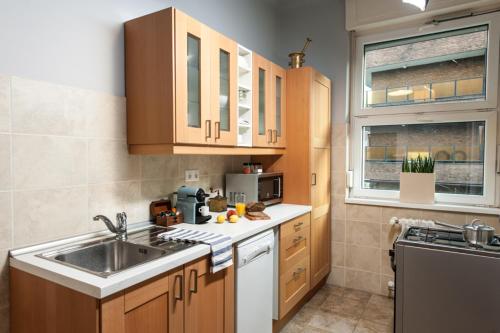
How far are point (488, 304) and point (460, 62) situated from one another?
6.47ft

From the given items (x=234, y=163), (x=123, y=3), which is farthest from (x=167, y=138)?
(x=234, y=163)

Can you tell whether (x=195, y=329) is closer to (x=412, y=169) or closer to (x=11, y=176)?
(x=11, y=176)

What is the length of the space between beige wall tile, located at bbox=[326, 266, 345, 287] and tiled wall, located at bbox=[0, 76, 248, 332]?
197cm

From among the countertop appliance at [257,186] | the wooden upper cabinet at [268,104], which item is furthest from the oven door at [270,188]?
the wooden upper cabinet at [268,104]

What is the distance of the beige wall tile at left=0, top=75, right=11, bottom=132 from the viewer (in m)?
1.35

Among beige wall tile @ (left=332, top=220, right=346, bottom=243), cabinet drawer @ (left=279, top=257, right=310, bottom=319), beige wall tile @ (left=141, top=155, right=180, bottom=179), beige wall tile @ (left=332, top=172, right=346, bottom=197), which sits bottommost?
cabinet drawer @ (left=279, top=257, right=310, bottom=319)

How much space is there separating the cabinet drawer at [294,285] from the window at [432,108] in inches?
38.2

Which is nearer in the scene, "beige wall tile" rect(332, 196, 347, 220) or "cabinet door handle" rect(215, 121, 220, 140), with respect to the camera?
"cabinet door handle" rect(215, 121, 220, 140)

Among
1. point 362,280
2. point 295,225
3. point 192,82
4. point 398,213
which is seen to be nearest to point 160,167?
point 192,82

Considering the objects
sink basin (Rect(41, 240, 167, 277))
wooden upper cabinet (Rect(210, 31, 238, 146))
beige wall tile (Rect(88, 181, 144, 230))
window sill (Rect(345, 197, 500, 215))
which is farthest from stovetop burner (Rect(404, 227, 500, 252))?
beige wall tile (Rect(88, 181, 144, 230))

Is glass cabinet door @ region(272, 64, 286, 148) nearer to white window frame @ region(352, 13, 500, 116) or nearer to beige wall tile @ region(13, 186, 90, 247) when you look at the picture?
white window frame @ region(352, 13, 500, 116)

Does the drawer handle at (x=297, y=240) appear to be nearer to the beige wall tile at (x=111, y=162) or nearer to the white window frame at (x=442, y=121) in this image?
the white window frame at (x=442, y=121)

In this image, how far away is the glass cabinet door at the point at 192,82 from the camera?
1.72 meters

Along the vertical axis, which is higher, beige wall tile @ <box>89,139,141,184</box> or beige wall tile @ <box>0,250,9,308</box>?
beige wall tile @ <box>89,139,141,184</box>
